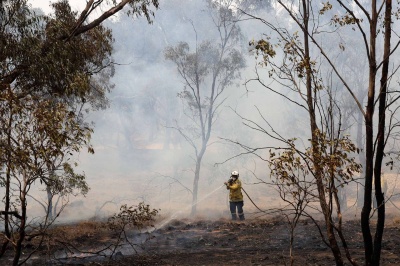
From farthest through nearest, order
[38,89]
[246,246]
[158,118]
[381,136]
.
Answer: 1. [158,118]
2. [246,246]
3. [38,89]
4. [381,136]

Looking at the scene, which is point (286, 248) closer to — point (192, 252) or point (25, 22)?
point (192, 252)

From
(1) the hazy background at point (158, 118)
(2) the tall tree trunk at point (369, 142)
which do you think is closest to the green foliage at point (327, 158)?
(2) the tall tree trunk at point (369, 142)

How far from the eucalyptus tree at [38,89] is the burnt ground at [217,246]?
1261 mm

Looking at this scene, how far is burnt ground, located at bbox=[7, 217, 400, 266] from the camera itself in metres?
8.38

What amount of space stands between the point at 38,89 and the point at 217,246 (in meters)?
5.43

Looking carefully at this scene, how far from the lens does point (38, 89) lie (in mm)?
8891

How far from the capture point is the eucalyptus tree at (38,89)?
5859 millimetres

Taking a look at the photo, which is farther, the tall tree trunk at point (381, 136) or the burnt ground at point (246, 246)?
the burnt ground at point (246, 246)

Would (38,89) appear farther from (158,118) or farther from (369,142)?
(158,118)

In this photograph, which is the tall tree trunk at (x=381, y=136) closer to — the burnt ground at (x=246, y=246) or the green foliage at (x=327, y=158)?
the green foliage at (x=327, y=158)

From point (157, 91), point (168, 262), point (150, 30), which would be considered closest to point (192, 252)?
point (168, 262)

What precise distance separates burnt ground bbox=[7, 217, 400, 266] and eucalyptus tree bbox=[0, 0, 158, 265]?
4.14ft

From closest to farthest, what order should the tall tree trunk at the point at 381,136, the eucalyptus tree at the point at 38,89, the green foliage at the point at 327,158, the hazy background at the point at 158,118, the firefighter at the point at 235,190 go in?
the tall tree trunk at the point at 381,136
the green foliage at the point at 327,158
the eucalyptus tree at the point at 38,89
the firefighter at the point at 235,190
the hazy background at the point at 158,118

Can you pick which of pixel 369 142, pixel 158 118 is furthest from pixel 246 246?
pixel 158 118
